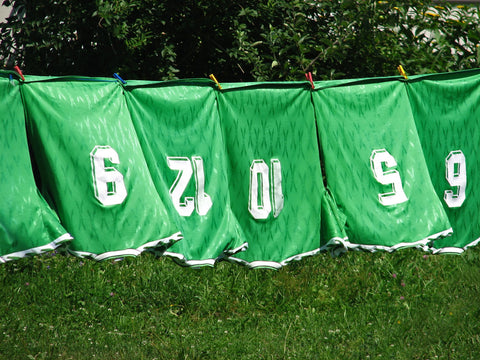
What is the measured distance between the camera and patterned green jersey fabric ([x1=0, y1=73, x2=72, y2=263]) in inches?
119

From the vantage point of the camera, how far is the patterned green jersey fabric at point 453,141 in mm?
3980

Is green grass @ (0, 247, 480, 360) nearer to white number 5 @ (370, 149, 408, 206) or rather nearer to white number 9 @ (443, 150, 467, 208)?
white number 9 @ (443, 150, 467, 208)

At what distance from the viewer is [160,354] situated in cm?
484

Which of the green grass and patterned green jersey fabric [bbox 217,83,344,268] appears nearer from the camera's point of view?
patterned green jersey fabric [bbox 217,83,344,268]

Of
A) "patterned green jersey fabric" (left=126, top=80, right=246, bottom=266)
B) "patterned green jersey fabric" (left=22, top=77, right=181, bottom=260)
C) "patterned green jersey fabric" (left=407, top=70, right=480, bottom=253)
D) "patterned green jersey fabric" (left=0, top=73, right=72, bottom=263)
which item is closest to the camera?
"patterned green jersey fabric" (left=0, top=73, right=72, bottom=263)

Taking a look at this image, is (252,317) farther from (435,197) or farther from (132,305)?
(435,197)

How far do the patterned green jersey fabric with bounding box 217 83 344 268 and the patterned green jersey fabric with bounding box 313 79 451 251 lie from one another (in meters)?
0.10

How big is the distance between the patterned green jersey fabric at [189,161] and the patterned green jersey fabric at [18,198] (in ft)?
1.89

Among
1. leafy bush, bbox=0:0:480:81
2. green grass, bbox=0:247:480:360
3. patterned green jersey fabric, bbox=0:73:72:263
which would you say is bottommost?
green grass, bbox=0:247:480:360

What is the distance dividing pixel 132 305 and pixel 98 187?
240 cm

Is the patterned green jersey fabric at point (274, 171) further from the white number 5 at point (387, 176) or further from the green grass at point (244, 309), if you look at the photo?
the green grass at point (244, 309)

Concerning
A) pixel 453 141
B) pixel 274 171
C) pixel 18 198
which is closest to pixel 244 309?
pixel 274 171

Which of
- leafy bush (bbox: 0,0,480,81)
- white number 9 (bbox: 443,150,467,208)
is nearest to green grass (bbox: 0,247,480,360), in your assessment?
white number 9 (bbox: 443,150,467,208)

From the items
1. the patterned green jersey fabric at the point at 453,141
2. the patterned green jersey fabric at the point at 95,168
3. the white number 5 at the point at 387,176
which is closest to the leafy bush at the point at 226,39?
the patterned green jersey fabric at the point at 453,141
